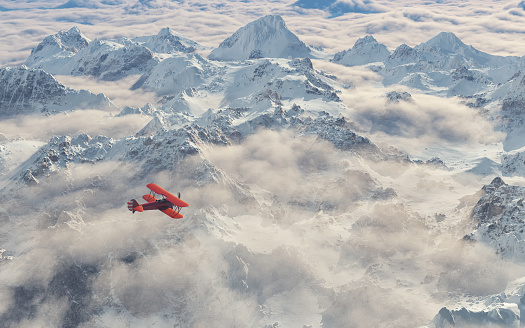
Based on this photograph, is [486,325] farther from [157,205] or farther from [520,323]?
[157,205]

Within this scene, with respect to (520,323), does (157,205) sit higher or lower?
higher

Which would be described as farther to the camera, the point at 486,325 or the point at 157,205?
the point at 486,325

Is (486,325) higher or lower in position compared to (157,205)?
lower

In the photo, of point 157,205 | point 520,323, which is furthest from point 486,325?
point 157,205

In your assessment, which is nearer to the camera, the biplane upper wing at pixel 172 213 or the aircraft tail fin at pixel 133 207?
the aircraft tail fin at pixel 133 207

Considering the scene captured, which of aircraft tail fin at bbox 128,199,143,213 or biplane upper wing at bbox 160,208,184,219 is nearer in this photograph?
aircraft tail fin at bbox 128,199,143,213

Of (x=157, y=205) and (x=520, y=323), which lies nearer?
(x=157, y=205)

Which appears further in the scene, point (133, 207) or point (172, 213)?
point (133, 207)
